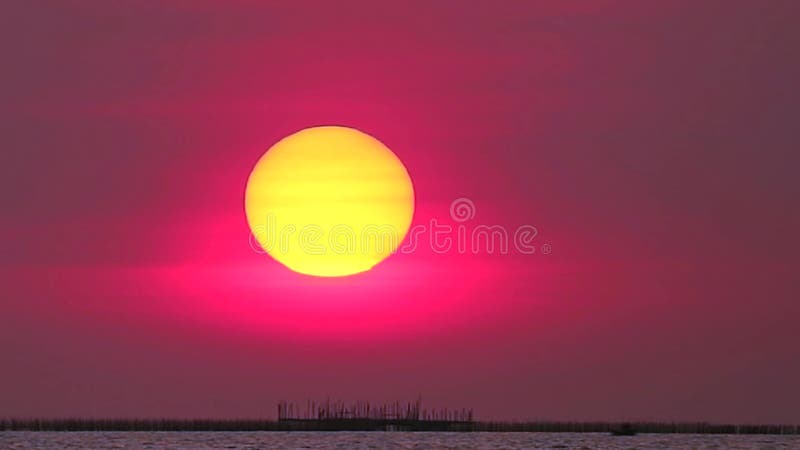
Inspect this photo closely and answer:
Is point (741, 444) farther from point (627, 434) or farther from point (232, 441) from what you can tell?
point (232, 441)

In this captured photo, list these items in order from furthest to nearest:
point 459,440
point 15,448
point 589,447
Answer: point 459,440 → point 589,447 → point 15,448

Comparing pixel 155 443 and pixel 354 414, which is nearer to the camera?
pixel 155 443

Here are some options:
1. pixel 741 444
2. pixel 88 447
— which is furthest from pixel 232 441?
pixel 741 444

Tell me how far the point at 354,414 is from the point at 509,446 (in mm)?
33375

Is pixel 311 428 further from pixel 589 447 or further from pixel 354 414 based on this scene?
pixel 589 447

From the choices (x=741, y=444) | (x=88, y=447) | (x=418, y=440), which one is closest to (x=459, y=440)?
(x=418, y=440)

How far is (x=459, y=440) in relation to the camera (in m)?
140

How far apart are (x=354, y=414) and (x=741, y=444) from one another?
38471mm

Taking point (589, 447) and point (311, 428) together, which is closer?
point (589, 447)

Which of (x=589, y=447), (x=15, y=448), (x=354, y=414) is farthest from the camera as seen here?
(x=354, y=414)

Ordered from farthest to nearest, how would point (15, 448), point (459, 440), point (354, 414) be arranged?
1. point (354, 414)
2. point (459, 440)
3. point (15, 448)

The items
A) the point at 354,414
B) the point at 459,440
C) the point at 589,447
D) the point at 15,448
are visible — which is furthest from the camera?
the point at 354,414

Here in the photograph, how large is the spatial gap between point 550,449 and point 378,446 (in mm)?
13397

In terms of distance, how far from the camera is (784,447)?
134m
